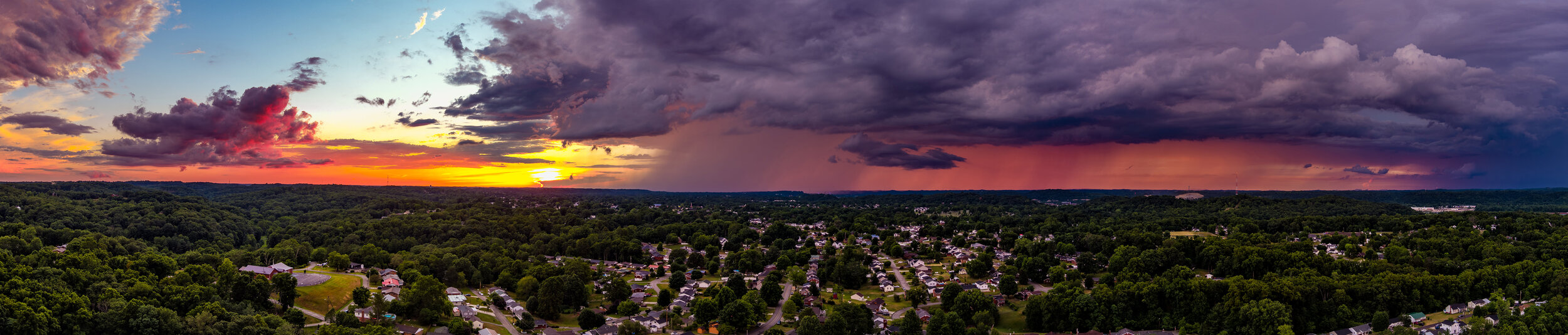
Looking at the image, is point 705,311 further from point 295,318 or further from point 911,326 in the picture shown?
point 295,318

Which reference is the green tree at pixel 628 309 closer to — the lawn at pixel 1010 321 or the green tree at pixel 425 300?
the green tree at pixel 425 300

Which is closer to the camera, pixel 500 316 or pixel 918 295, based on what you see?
pixel 500 316

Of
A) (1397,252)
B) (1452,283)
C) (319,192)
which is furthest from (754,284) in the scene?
(319,192)

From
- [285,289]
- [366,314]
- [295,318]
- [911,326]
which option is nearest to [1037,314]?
[911,326]

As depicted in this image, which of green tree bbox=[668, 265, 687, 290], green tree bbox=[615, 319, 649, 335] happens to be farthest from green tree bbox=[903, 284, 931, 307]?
green tree bbox=[615, 319, 649, 335]

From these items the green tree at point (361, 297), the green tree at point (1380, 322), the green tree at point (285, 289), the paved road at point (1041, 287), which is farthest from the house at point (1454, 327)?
the green tree at point (285, 289)

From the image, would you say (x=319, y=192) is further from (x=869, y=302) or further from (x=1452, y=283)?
(x=1452, y=283)
